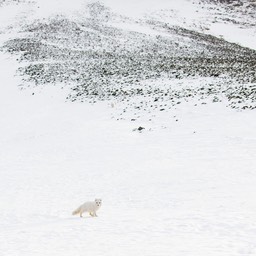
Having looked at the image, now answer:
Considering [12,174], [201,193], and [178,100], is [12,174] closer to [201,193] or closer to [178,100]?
[201,193]

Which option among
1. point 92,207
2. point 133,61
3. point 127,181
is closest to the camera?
point 92,207

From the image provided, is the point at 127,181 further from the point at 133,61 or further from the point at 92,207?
the point at 133,61

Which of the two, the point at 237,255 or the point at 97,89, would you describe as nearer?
the point at 237,255

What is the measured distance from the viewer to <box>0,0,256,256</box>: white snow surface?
919 centimetres

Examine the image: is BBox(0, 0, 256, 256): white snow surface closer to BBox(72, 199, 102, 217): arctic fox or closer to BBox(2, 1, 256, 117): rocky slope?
BBox(72, 199, 102, 217): arctic fox

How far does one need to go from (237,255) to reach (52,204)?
23.8 feet

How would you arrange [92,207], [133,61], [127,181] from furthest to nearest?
[133,61] < [127,181] < [92,207]

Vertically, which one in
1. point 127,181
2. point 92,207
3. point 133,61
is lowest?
point 133,61

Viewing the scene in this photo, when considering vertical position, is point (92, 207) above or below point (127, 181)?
above

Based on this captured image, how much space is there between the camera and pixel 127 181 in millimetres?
15422

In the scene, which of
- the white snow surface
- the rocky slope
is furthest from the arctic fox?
the rocky slope

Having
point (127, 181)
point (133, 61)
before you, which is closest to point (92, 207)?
point (127, 181)

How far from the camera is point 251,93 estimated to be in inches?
968

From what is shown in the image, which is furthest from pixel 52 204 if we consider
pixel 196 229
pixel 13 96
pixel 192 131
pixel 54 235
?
pixel 13 96
